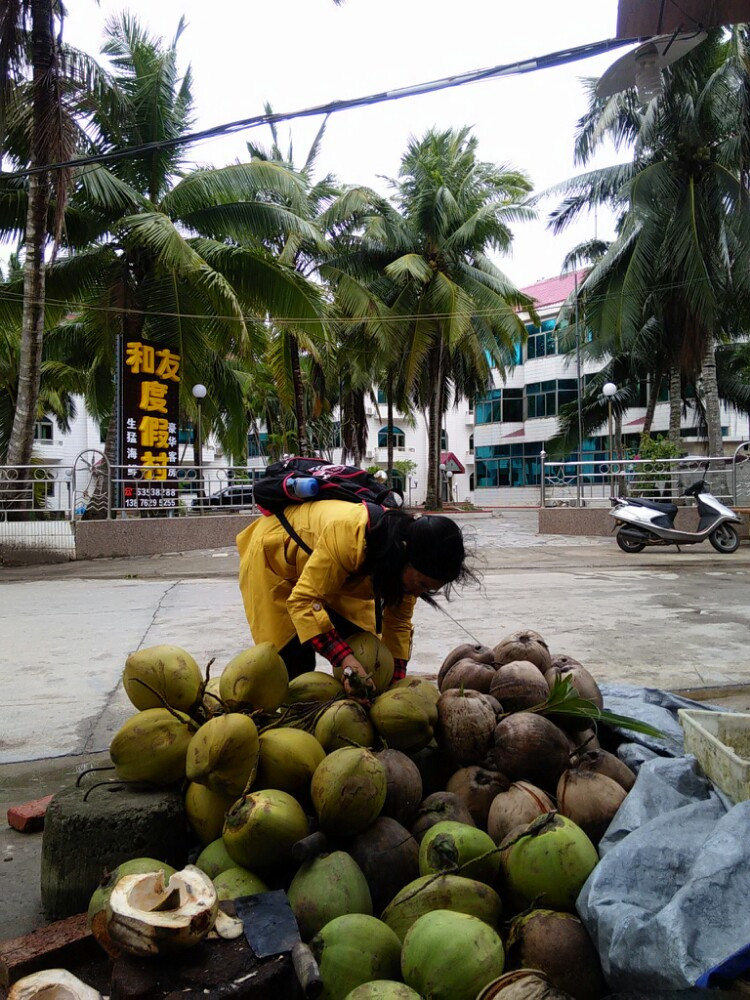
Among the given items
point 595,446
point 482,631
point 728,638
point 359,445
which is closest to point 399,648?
point 482,631

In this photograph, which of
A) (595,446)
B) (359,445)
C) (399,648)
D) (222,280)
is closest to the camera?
(399,648)

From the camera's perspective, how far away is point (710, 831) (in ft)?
6.46

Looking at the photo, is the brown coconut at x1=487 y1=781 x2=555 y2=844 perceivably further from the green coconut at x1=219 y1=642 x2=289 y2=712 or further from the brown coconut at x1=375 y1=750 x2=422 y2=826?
the green coconut at x1=219 y1=642 x2=289 y2=712

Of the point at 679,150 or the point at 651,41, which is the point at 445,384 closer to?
the point at 679,150

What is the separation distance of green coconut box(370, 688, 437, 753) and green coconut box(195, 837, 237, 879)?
0.57 m

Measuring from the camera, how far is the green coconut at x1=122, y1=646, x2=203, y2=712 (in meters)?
2.47

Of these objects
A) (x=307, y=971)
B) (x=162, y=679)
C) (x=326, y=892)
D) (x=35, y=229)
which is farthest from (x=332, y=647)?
(x=35, y=229)

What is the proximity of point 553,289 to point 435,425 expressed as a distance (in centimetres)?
1864

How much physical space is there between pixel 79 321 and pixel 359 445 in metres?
15.7

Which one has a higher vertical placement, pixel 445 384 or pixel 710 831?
pixel 445 384

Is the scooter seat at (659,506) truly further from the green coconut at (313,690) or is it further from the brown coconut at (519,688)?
the green coconut at (313,690)

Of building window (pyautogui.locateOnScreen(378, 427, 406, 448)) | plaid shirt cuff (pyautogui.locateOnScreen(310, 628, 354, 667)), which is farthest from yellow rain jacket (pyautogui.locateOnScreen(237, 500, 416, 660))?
building window (pyautogui.locateOnScreen(378, 427, 406, 448))

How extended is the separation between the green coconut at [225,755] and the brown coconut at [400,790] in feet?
1.27

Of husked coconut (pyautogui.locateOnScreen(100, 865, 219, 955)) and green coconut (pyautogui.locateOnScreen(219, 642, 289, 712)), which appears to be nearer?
husked coconut (pyautogui.locateOnScreen(100, 865, 219, 955))
